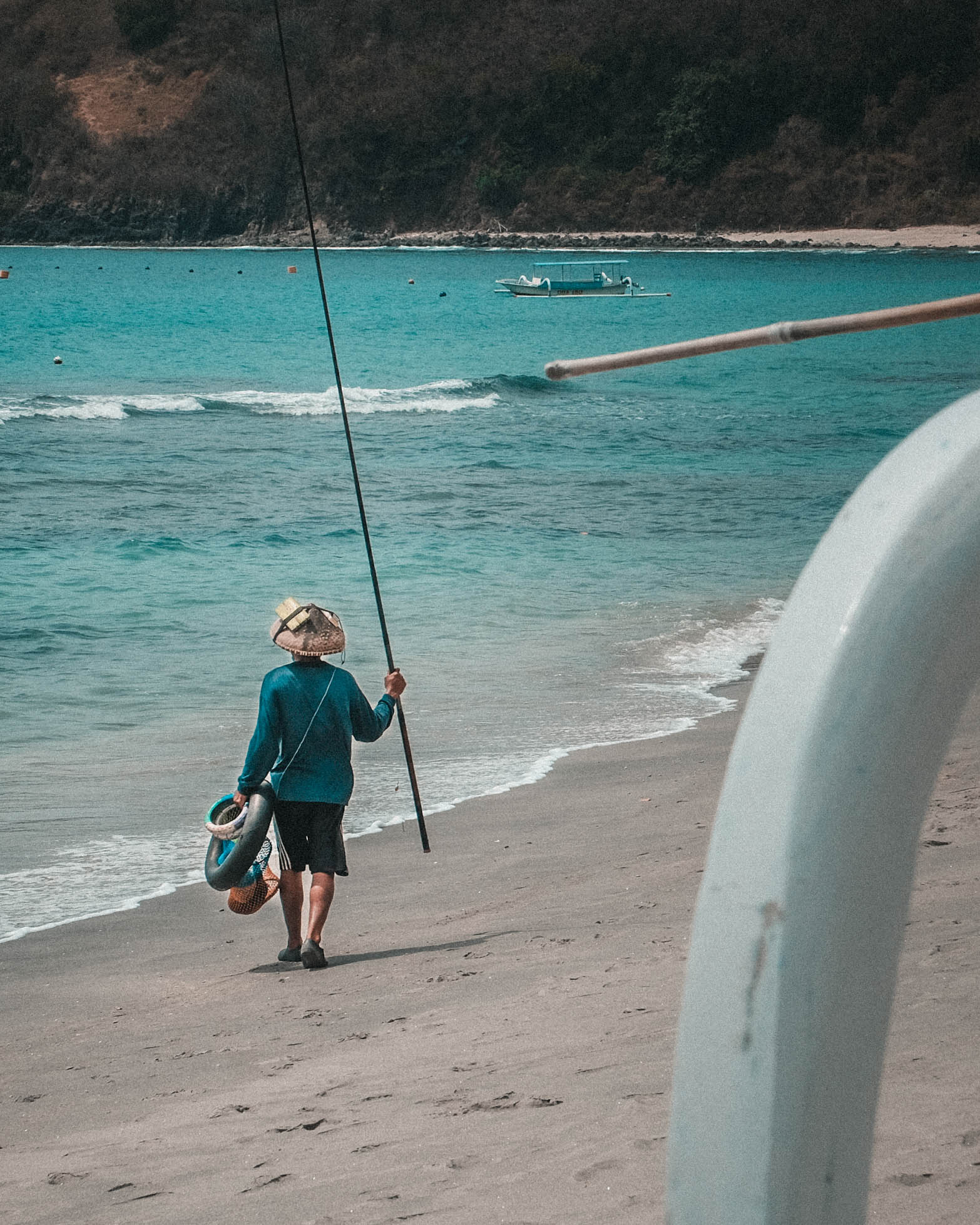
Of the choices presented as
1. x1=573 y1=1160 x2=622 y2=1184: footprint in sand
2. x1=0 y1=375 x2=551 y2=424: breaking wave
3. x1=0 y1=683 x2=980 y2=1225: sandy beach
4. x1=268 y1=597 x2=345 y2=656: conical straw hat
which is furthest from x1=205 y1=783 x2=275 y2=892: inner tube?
x1=0 y1=375 x2=551 y2=424: breaking wave

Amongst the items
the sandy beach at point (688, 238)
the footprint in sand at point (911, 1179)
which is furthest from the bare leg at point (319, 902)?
the sandy beach at point (688, 238)

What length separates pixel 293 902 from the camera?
4.75 meters

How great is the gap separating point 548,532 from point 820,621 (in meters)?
15.1

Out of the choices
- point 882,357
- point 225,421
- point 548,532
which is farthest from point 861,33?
point 548,532

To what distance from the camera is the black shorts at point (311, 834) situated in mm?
4590

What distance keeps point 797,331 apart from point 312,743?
327 centimetres

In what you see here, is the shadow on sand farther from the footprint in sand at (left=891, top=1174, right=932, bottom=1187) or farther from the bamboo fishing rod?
the bamboo fishing rod

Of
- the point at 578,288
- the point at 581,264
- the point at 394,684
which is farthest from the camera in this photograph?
the point at 578,288

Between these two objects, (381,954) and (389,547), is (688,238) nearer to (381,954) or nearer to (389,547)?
(389,547)

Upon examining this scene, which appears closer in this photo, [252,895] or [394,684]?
[394,684]

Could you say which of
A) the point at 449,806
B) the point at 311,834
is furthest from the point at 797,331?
the point at 449,806

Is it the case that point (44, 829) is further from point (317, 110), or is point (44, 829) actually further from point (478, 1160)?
point (317, 110)

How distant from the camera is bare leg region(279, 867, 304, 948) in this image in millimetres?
4730

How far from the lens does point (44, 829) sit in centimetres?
668
